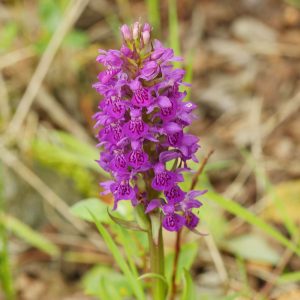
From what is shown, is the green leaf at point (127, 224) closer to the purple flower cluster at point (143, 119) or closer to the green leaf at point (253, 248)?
the purple flower cluster at point (143, 119)

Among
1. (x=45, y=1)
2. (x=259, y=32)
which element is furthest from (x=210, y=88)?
(x=45, y=1)

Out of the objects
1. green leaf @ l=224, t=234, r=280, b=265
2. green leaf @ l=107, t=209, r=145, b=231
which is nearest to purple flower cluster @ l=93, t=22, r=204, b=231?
green leaf @ l=107, t=209, r=145, b=231

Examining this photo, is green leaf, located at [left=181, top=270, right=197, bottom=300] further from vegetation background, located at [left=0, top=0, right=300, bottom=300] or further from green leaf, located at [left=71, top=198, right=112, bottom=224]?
green leaf, located at [left=71, top=198, right=112, bottom=224]

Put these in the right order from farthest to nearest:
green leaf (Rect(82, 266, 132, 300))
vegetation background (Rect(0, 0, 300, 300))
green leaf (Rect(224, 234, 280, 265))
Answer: green leaf (Rect(224, 234, 280, 265)) < vegetation background (Rect(0, 0, 300, 300)) < green leaf (Rect(82, 266, 132, 300))

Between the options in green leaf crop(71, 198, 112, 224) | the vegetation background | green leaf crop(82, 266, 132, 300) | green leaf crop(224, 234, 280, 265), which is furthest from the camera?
green leaf crop(224, 234, 280, 265)

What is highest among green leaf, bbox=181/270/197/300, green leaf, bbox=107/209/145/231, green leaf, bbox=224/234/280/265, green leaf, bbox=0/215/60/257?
green leaf, bbox=0/215/60/257

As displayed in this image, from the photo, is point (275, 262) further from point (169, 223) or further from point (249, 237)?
point (169, 223)
